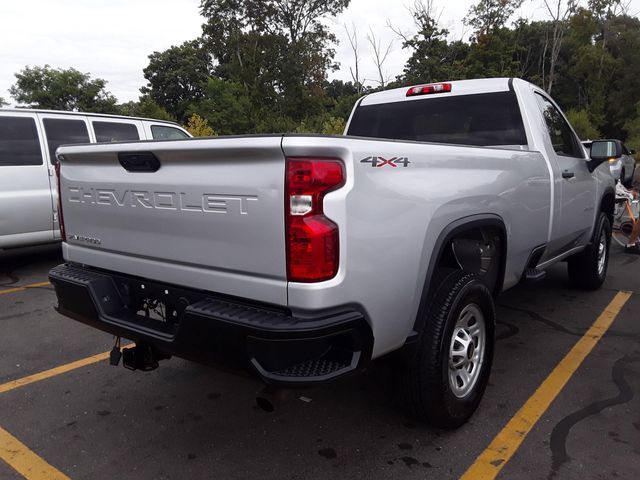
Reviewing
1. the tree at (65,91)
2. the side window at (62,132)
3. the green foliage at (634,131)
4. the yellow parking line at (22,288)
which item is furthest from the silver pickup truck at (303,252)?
the tree at (65,91)

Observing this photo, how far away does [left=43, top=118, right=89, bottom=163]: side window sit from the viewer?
21.0 ft

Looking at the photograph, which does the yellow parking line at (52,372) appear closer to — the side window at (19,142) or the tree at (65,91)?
the side window at (19,142)

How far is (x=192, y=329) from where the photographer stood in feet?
7.13

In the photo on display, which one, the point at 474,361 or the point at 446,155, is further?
the point at 474,361

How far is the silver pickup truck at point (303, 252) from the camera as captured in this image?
2008mm

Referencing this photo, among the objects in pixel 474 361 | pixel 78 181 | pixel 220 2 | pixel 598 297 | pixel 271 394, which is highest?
pixel 220 2

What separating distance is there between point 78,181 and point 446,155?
1989 mm

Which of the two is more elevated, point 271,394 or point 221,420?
point 271,394

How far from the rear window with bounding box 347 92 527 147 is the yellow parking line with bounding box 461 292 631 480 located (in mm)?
1650

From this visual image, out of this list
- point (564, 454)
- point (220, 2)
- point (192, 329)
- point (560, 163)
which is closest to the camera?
point (192, 329)

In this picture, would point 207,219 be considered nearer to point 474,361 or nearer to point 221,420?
point 221,420

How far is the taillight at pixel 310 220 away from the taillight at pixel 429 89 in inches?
98.2

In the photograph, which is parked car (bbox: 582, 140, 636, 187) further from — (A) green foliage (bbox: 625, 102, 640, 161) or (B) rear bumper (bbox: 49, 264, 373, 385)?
(A) green foliage (bbox: 625, 102, 640, 161)

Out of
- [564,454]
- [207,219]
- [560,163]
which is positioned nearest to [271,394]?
[207,219]
